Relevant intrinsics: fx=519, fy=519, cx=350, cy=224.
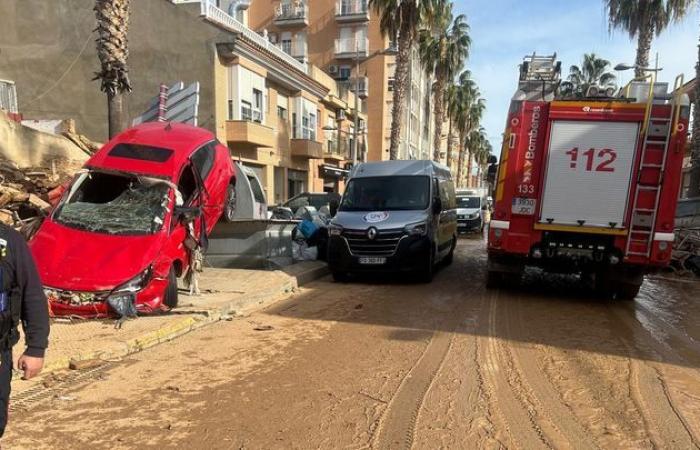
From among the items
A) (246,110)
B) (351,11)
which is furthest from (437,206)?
(351,11)

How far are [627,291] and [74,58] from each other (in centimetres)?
2421

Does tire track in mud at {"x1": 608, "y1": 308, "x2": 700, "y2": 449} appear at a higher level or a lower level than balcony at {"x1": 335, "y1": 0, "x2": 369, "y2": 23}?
lower

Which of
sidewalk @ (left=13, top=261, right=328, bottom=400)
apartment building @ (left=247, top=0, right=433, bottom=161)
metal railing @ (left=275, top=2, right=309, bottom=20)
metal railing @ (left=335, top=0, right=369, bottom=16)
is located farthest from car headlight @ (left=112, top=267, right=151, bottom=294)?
metal railing @ (left=275, top=2, right=309, bottom=20)

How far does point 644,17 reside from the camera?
22.0 m

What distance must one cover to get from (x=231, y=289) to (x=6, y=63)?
73.0 feet

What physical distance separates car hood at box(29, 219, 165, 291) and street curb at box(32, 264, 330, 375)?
890 mm

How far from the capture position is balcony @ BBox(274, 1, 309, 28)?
48.8 m

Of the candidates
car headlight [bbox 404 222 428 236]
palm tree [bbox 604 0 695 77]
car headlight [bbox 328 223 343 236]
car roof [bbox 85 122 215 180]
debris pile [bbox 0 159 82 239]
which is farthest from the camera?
palm tree [bbox 604 0 695 77]

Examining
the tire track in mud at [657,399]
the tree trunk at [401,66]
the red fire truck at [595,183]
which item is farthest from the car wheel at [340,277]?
the tree trunk at [401,66]

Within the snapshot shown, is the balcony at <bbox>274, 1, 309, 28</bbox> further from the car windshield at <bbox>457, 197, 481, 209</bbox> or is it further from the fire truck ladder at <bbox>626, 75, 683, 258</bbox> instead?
the fire truck ladder at <bbox>626, 75, 683, 258</bbox>

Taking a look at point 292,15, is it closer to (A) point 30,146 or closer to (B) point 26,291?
(A) point 30,146

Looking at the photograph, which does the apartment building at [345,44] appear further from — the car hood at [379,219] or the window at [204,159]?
the window at [204,159]

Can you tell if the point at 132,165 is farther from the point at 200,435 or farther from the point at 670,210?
the point at 670,210

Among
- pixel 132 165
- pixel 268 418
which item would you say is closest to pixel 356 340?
pixel 268 418
